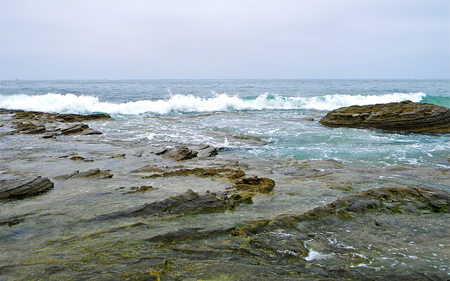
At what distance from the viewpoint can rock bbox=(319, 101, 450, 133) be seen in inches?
584

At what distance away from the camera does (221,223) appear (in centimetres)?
449

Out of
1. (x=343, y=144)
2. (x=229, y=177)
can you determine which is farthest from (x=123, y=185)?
(x=343, y=144)

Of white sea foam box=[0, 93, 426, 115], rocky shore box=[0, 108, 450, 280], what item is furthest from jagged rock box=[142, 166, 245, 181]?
white sea foam box=[0, 93, 426, 115]

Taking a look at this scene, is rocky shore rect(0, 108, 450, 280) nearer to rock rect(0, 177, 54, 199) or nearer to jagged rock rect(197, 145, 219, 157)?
rock rect(0, 177, 54, 199)

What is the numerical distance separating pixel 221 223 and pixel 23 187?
3.76 m

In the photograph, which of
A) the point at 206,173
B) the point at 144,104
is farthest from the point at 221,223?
the point at 144,104

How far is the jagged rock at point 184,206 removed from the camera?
15.8 feet

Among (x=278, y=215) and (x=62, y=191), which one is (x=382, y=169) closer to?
(x=278, y=215)

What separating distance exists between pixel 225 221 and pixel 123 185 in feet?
8.97

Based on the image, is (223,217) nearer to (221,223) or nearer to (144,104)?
(221,223)

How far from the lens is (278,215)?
15.7 feet

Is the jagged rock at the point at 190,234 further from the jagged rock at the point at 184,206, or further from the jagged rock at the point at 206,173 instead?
the jagged rock at the point at 206,173

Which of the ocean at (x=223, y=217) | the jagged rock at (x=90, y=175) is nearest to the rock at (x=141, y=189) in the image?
the ocean at (x=223, y=217)

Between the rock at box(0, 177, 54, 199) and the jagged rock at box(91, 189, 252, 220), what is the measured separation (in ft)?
6.16
